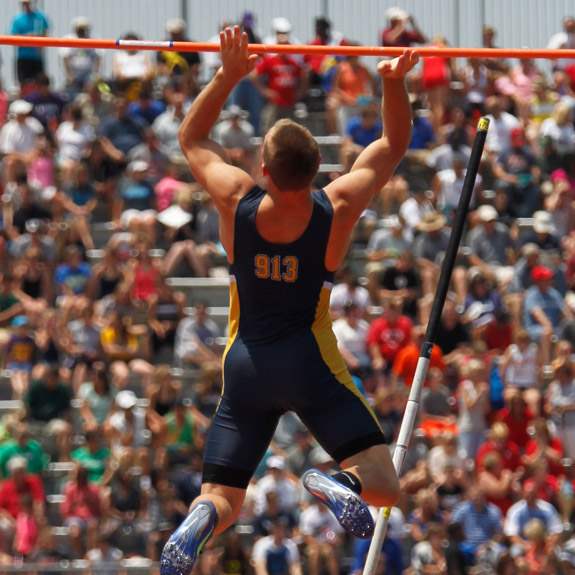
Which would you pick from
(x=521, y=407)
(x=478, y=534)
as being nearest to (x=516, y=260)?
(x=521, y=407)

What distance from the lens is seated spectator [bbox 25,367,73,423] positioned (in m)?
17.7

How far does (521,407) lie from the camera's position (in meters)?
17.4

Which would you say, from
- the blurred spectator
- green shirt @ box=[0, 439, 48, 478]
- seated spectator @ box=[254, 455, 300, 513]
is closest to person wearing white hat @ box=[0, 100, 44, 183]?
the blurred spectator

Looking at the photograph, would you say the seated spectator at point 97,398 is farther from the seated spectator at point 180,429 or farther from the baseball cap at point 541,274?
the baseball cap at point 541,274

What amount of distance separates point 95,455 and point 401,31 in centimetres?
704

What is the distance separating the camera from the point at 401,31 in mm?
21859

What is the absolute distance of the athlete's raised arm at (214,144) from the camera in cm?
848

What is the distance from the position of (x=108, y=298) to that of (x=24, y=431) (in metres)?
1.89

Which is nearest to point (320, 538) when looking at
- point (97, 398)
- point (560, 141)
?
point (97, 398)

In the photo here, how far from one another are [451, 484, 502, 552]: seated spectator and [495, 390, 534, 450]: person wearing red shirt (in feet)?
3.68

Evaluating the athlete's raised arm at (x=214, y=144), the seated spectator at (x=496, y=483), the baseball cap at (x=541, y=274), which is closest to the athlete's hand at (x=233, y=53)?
the athlete's raised arm at (x=214, y=144)

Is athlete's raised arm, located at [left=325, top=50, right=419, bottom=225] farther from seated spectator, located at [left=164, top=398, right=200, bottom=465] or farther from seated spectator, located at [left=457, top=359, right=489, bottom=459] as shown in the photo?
seated spectator, located at [left=457, top=359, right=489, bottom=459]

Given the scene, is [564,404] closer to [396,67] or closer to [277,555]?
[277,555]

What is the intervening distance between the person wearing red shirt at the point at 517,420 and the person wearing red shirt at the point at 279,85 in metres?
5.12
